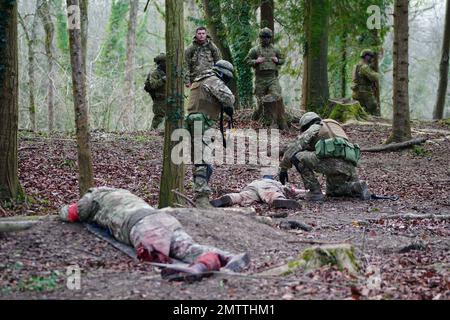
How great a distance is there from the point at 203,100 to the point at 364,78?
39.9 ft

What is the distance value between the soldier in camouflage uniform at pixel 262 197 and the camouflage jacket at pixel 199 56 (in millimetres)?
4076

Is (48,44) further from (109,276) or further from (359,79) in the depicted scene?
(109,276)

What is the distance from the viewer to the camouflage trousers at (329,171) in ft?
33.7

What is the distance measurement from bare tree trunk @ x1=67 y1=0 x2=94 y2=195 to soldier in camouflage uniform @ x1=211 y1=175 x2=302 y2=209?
76.5 inches

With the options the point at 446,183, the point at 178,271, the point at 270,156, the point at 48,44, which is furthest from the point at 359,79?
the point at 178,271

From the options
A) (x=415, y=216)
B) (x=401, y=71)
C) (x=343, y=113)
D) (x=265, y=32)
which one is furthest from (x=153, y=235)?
(x=343, y=113)

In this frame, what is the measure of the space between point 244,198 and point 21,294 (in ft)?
16.2

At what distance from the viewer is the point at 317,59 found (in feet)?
61.5

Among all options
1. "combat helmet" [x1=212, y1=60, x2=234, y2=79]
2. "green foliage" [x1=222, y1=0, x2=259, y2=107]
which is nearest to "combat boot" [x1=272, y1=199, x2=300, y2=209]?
"combat helmet" [x1=212, y1=60, x2=234, y2=79]

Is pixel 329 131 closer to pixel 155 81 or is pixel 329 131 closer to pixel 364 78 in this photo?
pixel 155 81

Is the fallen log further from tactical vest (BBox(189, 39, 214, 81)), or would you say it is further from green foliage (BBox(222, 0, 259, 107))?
green foliage (BBox(222, 0, 259, 107))

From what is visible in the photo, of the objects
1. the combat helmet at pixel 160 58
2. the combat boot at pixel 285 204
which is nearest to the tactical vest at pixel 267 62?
the combat helmet at pixel 160 58

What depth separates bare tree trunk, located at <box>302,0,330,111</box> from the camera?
736 inches

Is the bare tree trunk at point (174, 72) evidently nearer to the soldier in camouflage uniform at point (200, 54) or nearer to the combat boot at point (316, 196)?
the combat boot at point (316, 196)
